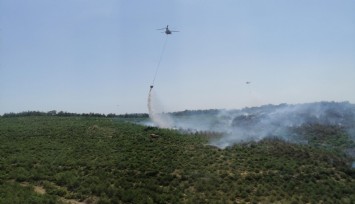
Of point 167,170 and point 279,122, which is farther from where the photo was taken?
point 279,122

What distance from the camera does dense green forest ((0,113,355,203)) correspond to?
117ft

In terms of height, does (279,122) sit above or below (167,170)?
above

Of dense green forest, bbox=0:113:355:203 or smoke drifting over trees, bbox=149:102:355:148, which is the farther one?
smoke drifting over trees, bbox=149:102:355:148

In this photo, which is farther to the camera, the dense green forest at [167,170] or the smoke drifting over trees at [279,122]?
the smoke drifting over trees at [279,122]

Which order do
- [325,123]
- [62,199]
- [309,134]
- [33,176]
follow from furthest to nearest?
1. [325,123]
2. [309,134]
3. [33,176]
4. [62,199]

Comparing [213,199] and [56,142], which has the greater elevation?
[56,142]

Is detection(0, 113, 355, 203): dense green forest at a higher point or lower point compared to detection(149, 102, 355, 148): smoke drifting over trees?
lower

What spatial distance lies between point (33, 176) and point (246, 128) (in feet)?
134

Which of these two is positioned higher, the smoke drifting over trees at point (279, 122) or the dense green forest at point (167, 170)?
the smoke drifting over trees at point (279, 122)

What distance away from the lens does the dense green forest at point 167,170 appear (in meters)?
35.7

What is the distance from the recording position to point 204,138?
5819 cm

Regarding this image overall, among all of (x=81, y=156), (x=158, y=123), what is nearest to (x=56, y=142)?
(x=81, y=156)

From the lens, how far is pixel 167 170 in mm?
41781

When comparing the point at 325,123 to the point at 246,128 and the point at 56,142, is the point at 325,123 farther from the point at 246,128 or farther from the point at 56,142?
the point at 56,142
